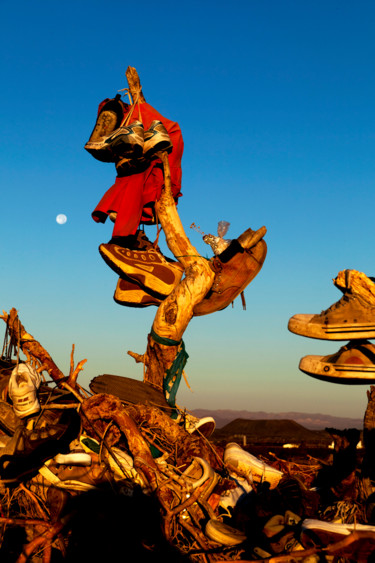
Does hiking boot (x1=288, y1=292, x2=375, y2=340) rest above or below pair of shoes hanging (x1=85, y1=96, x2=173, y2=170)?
below

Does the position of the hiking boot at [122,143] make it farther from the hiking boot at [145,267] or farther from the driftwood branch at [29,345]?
the driftwood branch at [29,345]

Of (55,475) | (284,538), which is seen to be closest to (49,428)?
(55,475)

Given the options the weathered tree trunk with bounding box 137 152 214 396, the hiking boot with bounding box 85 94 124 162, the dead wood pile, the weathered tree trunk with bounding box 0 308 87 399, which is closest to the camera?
the dead wood pile

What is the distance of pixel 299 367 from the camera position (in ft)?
16.2

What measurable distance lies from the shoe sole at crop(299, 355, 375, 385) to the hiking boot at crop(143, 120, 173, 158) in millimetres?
3056

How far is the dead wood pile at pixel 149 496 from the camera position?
13.4 ft

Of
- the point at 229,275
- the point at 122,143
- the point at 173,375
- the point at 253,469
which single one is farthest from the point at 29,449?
the point at 122,143

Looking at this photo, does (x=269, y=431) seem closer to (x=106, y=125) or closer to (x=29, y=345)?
(x=29, y=345)

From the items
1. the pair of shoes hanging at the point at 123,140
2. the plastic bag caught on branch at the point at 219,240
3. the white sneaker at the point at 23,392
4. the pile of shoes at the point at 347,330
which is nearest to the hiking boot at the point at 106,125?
the pair of shoes hanging at the point at 123,140

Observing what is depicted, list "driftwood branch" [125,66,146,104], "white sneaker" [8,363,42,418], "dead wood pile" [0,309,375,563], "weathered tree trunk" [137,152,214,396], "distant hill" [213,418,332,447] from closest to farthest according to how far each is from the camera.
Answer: "dead wood pile" [0,309,375,563], "white sneaker" [8,363,42,418], "weathered tree trunk" [137,152,214,396], "driftwood branch" [125,66,146,104], "distant hill" [213,418,332,447]

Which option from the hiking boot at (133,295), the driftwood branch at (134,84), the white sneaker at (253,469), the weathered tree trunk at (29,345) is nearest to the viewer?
the white sneaker at (253,469)

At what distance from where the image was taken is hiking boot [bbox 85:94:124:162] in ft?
21.8

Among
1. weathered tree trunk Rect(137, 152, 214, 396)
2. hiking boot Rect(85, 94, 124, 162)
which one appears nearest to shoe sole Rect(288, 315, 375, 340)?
weathered tree trunk Rect(137, 152, 214, 396)

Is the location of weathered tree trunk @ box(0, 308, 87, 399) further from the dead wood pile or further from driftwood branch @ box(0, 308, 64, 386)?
the dead wood pile
